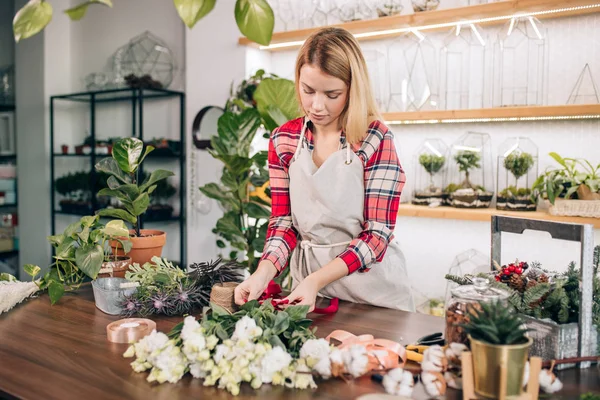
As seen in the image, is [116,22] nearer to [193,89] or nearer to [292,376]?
[193,89]

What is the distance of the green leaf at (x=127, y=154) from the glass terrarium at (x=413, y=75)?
1.82 meters

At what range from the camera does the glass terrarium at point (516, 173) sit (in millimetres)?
2910

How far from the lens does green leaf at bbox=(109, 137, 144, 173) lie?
1.78m

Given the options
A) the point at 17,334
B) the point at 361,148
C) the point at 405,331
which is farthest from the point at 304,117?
the point at 17,334

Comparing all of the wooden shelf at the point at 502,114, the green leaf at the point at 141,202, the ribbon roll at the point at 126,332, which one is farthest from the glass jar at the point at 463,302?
the wooden shelf at the point at 502,114

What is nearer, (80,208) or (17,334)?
(17,334)

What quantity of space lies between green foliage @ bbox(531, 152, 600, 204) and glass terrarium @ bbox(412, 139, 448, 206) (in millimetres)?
512

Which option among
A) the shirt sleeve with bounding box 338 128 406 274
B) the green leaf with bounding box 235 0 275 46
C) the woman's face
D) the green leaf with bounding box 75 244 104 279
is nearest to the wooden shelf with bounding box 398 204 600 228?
the shirt sleeve with bounding box 338 128 406 274

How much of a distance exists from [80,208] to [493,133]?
10.9ft

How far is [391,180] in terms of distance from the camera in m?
1.72

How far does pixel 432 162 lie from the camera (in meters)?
3.20

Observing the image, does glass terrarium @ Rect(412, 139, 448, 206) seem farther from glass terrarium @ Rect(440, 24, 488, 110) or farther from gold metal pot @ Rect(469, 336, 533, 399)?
gold metal pot @ Rect(469, 336, 533, 399)

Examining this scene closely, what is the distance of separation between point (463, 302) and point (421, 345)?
0.18 meters

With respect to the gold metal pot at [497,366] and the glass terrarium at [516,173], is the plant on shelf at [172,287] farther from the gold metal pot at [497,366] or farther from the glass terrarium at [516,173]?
the glass terrarium at [516,173]
